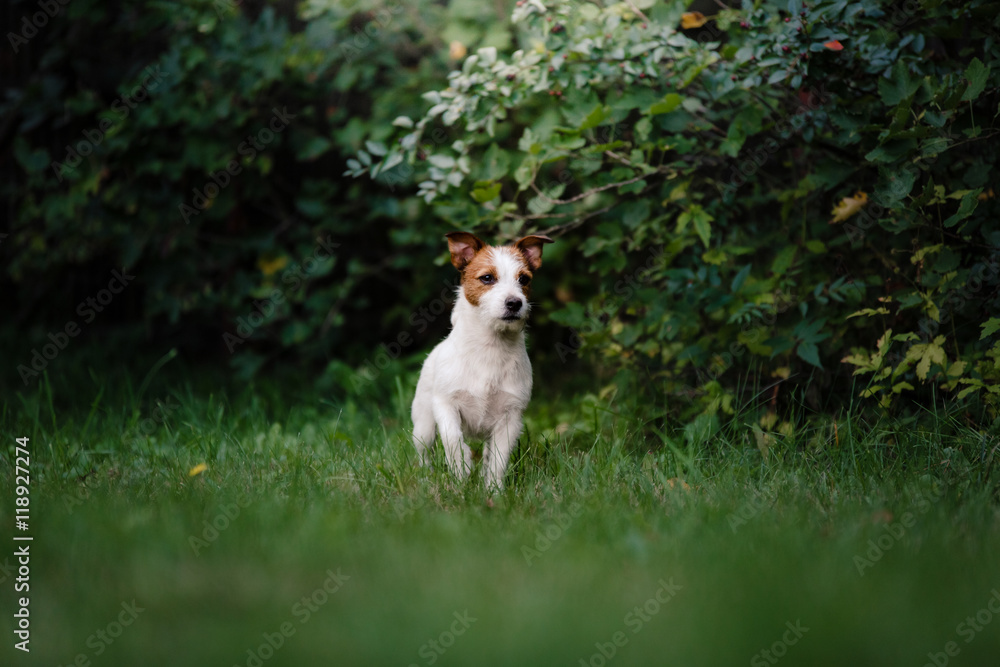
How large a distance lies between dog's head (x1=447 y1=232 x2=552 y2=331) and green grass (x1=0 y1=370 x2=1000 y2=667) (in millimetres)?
666

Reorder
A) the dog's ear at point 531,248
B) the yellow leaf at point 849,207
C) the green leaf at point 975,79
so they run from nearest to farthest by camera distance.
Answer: the green leaf at point 975,79
the dog's ear at point 531,248
the yellow leaf at point 849,207

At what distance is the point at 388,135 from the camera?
5629mm

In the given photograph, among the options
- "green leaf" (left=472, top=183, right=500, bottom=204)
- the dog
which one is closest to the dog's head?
the dog

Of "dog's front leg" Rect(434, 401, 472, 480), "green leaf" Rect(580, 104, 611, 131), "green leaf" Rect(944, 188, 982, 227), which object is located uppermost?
"green leaf" Rect(580, 104, 611, 131)

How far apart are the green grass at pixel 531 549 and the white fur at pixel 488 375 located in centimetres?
17

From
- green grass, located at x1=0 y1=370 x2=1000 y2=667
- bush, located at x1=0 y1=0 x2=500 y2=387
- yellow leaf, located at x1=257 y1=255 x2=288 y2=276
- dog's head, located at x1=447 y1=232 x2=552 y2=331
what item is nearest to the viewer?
green grass, located at x1=0 y1=370 x2=1000 y2=667

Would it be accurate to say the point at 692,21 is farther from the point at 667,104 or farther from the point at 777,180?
the point at 777,180

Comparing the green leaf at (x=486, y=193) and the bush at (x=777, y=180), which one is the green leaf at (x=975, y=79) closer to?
the bush at (x=777, y=180)

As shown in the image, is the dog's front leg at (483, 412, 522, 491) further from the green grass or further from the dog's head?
the dog's head

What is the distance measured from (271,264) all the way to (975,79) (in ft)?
15.1

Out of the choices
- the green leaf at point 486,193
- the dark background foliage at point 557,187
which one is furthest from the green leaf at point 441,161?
the green leaf at point 486,193

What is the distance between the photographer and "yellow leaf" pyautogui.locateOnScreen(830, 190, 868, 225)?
4.28 m

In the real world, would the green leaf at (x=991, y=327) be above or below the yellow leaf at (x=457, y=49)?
below

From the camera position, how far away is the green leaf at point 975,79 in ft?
11.3
